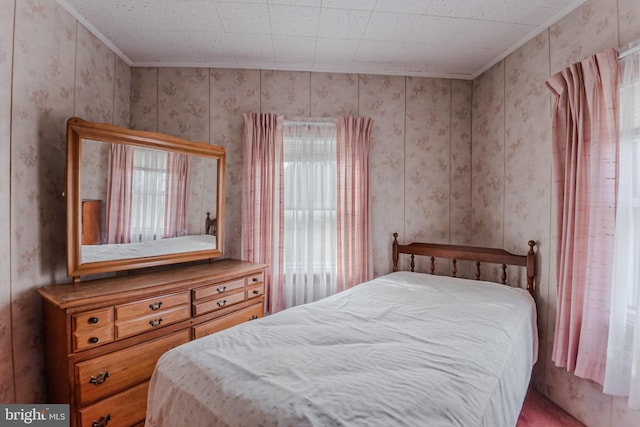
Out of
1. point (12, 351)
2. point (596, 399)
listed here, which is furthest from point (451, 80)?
point (12, 351)

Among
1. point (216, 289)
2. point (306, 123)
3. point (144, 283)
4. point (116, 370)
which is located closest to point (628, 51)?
point (306, 123)

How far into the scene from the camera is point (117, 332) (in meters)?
1.54

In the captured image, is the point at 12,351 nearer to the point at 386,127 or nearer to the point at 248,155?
the point at 248,155

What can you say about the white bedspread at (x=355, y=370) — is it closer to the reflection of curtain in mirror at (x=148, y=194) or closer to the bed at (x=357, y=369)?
the bed at (x=357, y=369)

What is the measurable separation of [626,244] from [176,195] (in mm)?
2781

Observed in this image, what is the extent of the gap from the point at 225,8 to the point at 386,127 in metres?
1.57

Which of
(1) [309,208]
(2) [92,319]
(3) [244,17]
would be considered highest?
(3) [244,17]

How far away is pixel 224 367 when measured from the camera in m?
1.06

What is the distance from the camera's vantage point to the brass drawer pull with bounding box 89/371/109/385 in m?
1.46

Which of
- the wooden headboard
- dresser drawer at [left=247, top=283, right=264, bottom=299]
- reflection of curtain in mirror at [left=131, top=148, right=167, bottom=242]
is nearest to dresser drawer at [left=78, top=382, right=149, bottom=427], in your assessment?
dresser drawer at [left=247, top=283, right=264, bottom=299]

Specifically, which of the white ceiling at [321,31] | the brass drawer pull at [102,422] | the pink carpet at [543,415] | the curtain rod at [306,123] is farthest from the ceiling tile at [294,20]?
the pink carpet at [543,415]

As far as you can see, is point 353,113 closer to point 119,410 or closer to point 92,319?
point 92,319

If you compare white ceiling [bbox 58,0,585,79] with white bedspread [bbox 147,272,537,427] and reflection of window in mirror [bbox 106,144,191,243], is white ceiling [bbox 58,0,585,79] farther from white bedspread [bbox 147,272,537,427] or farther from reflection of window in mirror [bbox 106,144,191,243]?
white bedspread [bbox 147,272,537,427]

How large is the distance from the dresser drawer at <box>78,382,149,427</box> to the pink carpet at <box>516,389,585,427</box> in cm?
227
